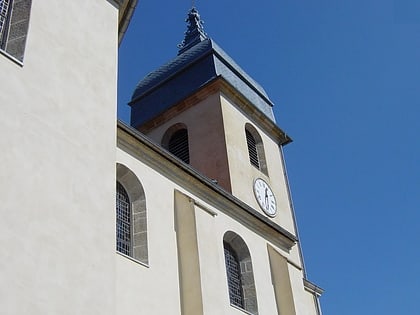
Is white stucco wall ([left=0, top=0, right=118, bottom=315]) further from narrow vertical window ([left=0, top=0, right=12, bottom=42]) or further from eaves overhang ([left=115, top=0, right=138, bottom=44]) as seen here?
eaves overhang ([left=115, top=0, right=138, bottom=44])

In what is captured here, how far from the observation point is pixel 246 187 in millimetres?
17141

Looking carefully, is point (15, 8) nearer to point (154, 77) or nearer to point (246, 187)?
point (246, 187)

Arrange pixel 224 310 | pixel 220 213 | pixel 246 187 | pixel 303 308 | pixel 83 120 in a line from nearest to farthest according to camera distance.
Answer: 1. pixel 83 120
2. pixel 224 310
3. pixel 220 213
4. pixel 303 308
5. pixel 246 187

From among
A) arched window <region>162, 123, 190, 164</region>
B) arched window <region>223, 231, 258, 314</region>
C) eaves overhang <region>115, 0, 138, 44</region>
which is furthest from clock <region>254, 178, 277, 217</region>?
eaves overhang <region>115, 0, 138, 44</region>

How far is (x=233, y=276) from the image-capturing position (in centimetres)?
1368

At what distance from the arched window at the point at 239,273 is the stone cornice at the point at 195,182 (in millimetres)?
573

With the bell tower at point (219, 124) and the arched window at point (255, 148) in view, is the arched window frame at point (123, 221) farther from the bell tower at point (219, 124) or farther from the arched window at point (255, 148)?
the arched window at point (255, 148)

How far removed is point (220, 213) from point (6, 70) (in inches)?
288

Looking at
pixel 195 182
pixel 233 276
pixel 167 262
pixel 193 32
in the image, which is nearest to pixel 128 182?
pixel 167 262

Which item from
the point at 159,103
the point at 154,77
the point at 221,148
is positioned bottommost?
the point at 221,148

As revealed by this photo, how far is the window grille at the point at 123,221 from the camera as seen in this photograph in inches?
429

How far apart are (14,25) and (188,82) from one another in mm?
12068

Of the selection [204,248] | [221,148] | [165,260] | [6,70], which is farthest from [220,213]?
[6,70]

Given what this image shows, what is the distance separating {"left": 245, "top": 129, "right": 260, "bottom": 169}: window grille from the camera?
18781 millimetres
